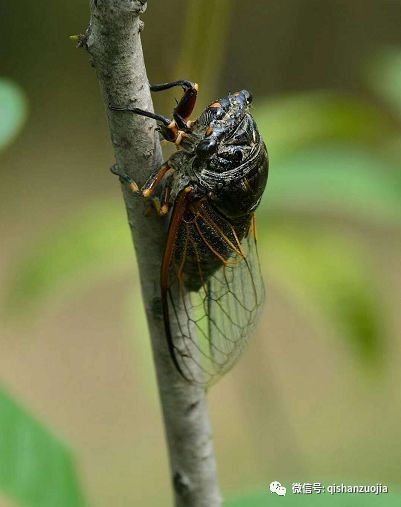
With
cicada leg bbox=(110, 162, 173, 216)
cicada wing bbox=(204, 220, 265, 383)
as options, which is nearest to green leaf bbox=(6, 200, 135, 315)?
cicada wing bbox=(204, 220, 265, 383)

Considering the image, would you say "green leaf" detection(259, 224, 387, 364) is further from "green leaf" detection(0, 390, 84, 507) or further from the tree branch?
"green leaf" detection(0, 390, 84, 507)

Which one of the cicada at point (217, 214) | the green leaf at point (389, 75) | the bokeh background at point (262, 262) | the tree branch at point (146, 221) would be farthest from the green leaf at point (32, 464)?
the green leaf at point (389, 75)

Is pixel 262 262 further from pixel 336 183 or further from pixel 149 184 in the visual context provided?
pixel 149 184

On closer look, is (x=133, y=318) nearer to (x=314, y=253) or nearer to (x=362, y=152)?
(x=314, y=253)

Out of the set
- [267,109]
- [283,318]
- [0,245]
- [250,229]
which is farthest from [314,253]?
[0,245]

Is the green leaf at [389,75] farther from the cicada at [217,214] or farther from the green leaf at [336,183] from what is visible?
the cicada at [217,214]

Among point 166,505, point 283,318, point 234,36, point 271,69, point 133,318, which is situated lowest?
point 166,505
